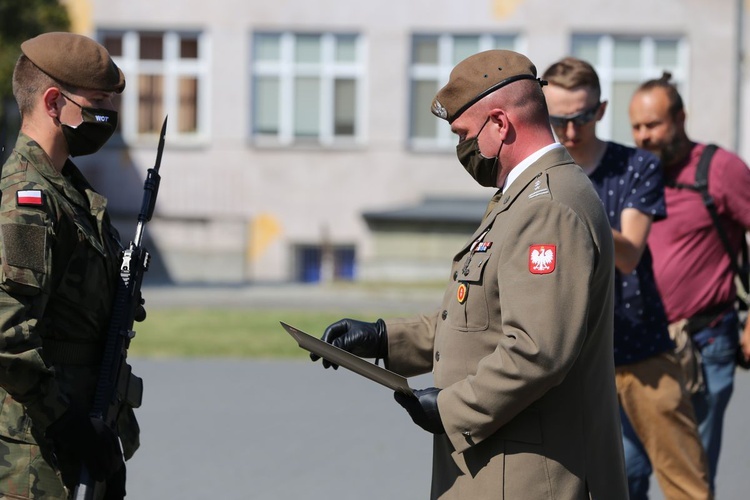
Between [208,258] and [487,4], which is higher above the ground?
[487,4]

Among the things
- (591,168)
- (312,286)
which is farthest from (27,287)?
(312,286)

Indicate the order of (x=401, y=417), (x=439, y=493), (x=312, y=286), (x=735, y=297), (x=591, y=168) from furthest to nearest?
(x=312, y=286), (x=401, y=417), (x=735, y=297), (x=591, y=168), (x=439, y=493)

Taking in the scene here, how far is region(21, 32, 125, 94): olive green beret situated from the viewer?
3510 mm

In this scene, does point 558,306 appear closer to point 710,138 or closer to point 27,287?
point 27,287

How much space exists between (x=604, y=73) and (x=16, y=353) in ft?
67.7

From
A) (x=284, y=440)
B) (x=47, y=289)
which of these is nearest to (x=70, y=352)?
(x=47, y=289)

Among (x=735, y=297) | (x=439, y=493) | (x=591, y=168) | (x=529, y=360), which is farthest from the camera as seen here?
(x=735, y=297)

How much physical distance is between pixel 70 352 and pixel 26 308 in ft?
0.88

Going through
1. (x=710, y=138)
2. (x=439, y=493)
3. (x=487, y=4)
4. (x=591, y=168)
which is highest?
(x=487, y=4)

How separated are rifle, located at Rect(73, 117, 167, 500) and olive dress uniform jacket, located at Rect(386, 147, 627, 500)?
937 mm

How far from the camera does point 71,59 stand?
353cm

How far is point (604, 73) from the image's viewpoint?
2277 centimetres

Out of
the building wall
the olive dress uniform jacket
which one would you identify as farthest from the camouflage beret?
the building wall

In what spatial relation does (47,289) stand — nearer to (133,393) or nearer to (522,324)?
(133,393)
